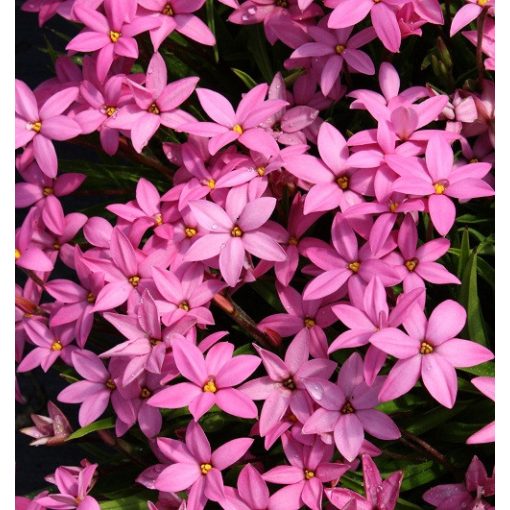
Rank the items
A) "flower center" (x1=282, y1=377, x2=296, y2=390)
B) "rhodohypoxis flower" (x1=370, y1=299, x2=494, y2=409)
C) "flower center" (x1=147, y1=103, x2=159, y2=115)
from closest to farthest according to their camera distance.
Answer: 1. "rhodohypoxis flower" (x1=370, y1=299, x2=494, y2=409)
2. "flower center" (x1=282, y1=377, x2=296, y2=390)
3. "flower center" (x1=147, y1=103, x2=159, y2=115)

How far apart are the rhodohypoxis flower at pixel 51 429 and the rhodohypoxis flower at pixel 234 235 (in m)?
0.26

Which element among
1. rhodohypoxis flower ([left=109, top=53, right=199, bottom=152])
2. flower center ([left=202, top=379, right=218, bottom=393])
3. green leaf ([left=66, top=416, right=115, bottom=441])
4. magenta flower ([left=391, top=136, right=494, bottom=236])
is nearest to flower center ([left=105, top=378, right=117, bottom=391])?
green leaf ([left=66, top=416, right=115, bottom=441])

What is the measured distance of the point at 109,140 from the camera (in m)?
0.99

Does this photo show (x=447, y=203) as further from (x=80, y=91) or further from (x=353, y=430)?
(x=80, y=91)

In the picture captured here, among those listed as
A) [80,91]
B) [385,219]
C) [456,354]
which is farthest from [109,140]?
[456,354]

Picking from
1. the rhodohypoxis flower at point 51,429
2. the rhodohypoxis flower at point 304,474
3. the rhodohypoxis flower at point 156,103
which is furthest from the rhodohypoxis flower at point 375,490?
the rhodohypoxis flower at point 156,103

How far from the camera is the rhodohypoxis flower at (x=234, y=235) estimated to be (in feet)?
2.85

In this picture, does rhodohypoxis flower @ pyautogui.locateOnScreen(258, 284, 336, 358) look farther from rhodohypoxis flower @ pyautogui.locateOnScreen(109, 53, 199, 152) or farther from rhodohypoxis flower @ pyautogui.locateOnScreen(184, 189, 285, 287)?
rhodohypoxis flower @ pyautogui.locateOnScreen(109, 53, 199, 152)

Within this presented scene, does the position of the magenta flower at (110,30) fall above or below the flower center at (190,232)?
above

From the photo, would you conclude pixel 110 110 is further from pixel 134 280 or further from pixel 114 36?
pixel 134 280

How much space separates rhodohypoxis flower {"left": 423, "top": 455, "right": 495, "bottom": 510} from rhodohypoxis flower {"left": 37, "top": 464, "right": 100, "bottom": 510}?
0.35 metres

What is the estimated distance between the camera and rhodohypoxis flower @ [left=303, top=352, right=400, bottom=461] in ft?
2.70

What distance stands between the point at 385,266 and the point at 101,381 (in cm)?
35

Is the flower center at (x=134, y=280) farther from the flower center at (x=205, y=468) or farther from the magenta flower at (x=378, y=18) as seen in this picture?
the magenta flower at (x=378, y=18)
